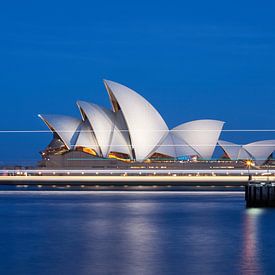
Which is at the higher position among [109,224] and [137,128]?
[137,128]

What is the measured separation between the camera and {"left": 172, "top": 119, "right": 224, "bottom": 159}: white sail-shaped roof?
252 feet

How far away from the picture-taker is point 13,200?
164ft

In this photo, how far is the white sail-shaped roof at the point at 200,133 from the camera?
3019 inches

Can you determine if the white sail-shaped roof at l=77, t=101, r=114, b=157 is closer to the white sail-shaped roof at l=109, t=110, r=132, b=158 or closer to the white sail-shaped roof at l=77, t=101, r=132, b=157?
the white sail-shaped roof at l=77, t=101, r=132, b=157

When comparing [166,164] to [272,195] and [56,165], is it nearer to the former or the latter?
[56,165]

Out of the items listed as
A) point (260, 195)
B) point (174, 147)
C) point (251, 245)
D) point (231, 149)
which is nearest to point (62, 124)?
point (174, 147)

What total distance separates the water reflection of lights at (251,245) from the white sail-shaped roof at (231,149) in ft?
151

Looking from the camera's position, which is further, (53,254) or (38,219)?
(38,219)

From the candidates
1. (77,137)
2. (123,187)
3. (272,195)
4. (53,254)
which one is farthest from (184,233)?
(77,137)

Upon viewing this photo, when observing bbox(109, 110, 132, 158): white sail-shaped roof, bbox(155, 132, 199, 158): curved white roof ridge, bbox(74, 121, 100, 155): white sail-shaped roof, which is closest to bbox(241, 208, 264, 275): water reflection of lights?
bbox(109, 110, 132, 158): white sail-shaped roof

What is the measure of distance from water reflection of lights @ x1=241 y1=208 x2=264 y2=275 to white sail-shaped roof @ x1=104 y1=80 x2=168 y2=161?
103ft

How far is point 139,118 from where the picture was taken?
70.9 meters

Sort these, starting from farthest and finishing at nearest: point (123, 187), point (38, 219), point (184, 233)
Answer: point (123, 187) < point (38, 219) < point (184, 233)

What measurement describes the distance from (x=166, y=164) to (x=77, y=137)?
27.3ft
